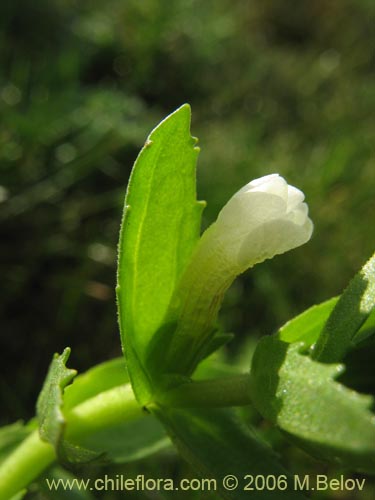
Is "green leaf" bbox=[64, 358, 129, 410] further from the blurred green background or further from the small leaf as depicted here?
the blurred green background

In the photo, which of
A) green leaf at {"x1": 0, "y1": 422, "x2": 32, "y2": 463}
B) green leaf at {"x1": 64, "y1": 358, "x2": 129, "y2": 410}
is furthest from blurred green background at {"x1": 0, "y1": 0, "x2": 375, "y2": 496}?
green leaf at {"x1": 64, "y1": 358, "x2": 129, "y2": 410}

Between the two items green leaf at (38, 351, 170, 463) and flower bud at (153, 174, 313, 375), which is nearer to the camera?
flower bud at (153, 174, 313, 375)

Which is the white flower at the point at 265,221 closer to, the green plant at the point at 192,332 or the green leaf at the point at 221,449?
the green plant at the point at 192,332

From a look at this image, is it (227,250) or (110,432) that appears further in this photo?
(110,432)

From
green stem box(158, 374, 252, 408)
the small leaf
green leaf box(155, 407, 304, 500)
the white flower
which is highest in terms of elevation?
the white flower

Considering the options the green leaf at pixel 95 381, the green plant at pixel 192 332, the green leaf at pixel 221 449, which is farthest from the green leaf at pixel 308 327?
the green leaf at pixel 95 381

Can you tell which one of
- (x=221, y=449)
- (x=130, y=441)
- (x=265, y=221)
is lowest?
(x=130, y=441)

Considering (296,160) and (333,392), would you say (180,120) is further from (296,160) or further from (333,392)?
(296,160)

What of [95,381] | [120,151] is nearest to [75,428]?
[95,381]

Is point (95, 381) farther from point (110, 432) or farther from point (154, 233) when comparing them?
point (154, 233)
